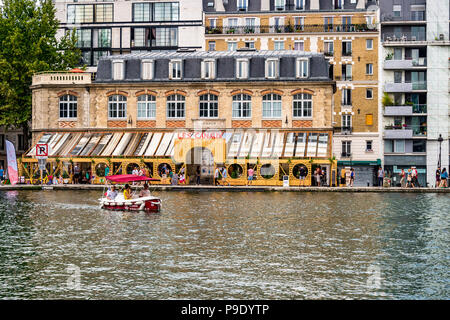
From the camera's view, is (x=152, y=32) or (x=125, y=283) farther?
(x=152, y=32)

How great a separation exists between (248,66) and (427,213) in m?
35.4

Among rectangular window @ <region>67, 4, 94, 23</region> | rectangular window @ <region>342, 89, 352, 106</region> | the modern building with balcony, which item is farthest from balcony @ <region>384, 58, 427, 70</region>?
rectangular window @ <region>67, 4, 94, 23</region>

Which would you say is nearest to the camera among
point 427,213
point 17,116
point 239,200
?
point 427,213

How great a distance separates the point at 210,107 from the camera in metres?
73.4

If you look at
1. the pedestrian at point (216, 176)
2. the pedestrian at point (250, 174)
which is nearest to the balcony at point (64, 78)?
the pedestrian at point (216, 176)

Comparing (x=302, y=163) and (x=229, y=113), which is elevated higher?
(x=229, y=113)

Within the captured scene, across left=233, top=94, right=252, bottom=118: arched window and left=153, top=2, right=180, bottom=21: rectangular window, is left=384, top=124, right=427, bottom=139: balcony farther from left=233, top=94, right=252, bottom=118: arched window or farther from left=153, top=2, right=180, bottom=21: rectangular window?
left=153, top=2, right=180, bottom=21: rectangular window

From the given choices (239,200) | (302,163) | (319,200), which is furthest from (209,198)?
(302,163)

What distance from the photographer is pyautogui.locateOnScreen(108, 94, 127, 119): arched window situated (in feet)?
244

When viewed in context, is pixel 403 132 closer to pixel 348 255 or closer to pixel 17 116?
pixel 17 116

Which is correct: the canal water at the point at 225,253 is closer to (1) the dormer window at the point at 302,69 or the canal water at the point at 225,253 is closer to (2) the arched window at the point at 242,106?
(2) the arched window at the point at 242,106

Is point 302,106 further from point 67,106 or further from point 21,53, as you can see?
point 21,53

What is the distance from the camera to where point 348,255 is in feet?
84.8

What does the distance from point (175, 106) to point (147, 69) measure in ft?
16.5
